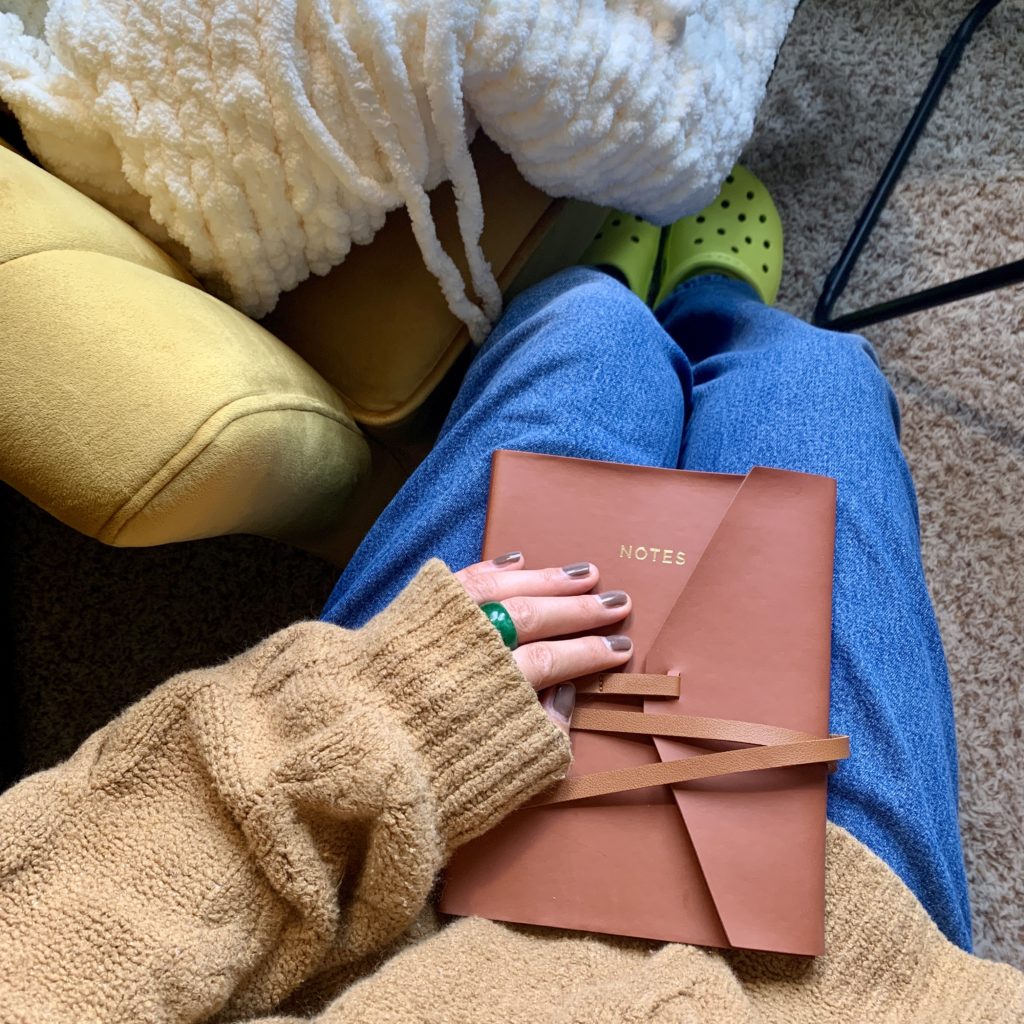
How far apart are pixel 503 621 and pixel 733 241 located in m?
0.62

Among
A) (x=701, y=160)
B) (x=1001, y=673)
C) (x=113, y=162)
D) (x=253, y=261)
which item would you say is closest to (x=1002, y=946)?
(x=1001, y=673)

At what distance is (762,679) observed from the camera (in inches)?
20.9

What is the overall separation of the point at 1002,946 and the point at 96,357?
984 millimetres

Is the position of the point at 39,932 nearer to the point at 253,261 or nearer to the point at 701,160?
the point at 253,261

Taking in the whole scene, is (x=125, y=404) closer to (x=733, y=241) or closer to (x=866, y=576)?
(x=866, y=576)

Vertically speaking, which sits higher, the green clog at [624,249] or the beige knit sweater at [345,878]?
the green clog at [624,249]

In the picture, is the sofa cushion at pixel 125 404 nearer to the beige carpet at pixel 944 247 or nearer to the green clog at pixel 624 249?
the green clog at pixel 624 249

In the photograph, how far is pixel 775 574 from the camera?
0.55m

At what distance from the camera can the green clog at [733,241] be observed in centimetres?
94

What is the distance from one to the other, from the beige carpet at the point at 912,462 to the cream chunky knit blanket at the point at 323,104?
41 centimetres

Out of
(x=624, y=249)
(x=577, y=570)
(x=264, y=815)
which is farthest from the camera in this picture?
(x=624, y=249)

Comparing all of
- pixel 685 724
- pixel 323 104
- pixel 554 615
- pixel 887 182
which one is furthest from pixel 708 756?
pixel 887 182

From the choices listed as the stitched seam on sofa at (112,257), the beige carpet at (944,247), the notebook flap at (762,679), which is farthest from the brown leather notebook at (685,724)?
the beige carpet at (944,247)

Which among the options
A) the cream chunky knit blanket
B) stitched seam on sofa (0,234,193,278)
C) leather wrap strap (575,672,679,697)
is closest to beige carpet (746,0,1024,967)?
the cream chunky knit blanket
